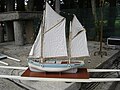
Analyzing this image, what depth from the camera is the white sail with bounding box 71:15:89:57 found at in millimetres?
8080

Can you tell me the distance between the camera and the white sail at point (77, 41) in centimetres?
808

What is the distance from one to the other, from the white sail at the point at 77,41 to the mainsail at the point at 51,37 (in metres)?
0.31

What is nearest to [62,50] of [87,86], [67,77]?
[67,77]

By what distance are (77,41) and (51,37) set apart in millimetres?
897

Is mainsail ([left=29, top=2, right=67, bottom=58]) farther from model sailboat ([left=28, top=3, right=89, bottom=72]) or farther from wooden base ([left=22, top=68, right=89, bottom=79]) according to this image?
wooden base ([left=22, top=68, right=89, bottom=79])

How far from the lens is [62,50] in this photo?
8070mm

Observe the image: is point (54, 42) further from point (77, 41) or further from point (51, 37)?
point (77, 41)

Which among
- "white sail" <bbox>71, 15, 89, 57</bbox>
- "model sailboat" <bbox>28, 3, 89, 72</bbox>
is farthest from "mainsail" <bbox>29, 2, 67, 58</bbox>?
"white sail" <bbox>71, 15, 89, 57</bbox>

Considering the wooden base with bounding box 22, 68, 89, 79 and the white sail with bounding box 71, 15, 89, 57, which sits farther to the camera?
the white sail with bounding box 71, 15, 89, 57

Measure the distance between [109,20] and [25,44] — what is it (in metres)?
6.45

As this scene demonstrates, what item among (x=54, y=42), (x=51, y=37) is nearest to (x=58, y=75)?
(x=54, y=42)

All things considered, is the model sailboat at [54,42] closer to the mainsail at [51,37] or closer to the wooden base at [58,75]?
the mainsail at [51,37]

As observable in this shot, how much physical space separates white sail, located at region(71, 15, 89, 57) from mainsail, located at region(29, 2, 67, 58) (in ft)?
1.01

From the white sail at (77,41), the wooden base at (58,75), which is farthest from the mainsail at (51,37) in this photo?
the wooden base at (58,75)
